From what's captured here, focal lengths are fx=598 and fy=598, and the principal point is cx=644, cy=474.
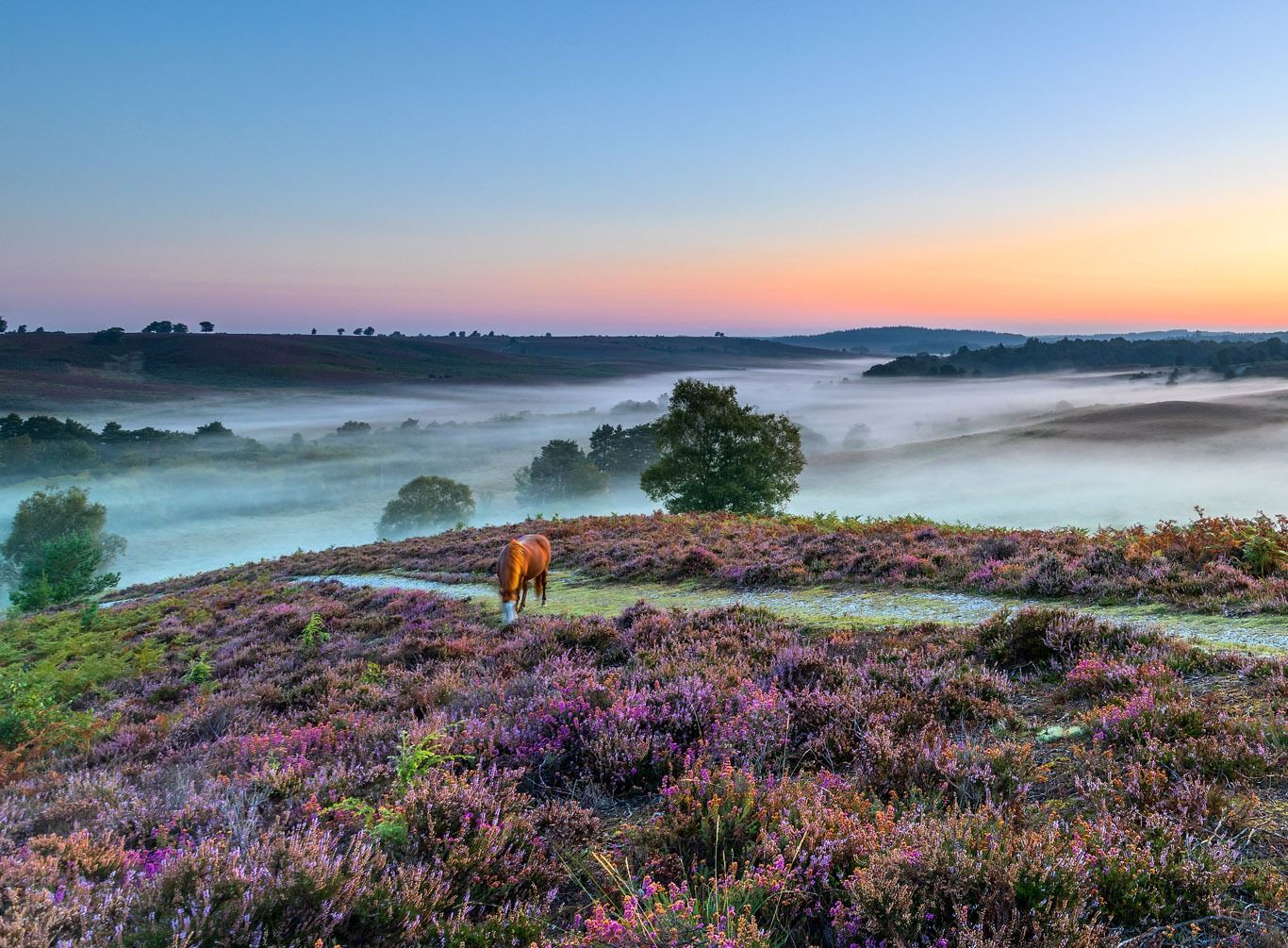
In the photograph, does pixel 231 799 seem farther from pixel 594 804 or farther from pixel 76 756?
pixel 76 756

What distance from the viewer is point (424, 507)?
4454 inches

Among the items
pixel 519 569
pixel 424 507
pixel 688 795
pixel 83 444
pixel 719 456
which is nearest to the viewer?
pixel 688 795

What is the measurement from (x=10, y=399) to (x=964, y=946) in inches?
8531

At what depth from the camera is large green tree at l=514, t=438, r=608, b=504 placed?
12019 cm

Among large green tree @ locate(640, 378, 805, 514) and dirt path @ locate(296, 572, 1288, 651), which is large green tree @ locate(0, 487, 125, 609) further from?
dirt path @ locate(296, 572, 1288, 651)

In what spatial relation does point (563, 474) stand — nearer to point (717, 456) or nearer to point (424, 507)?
point (424, 507)

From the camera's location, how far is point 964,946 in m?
2.63

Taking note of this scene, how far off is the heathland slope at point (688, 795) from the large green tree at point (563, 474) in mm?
109762

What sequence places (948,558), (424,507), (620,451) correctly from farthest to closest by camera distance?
(620,451)
(424,507)
(948,558)

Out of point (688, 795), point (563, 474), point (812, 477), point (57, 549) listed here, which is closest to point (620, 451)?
point (563, 474)

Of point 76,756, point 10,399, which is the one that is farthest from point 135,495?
point 76,756

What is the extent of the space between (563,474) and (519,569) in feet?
369

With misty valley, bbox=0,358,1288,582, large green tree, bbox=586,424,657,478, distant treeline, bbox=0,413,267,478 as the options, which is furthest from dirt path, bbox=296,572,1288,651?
distant treeline, bbox=0,413,267,478

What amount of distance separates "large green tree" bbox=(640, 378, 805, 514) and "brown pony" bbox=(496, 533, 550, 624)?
3617 centimetres
